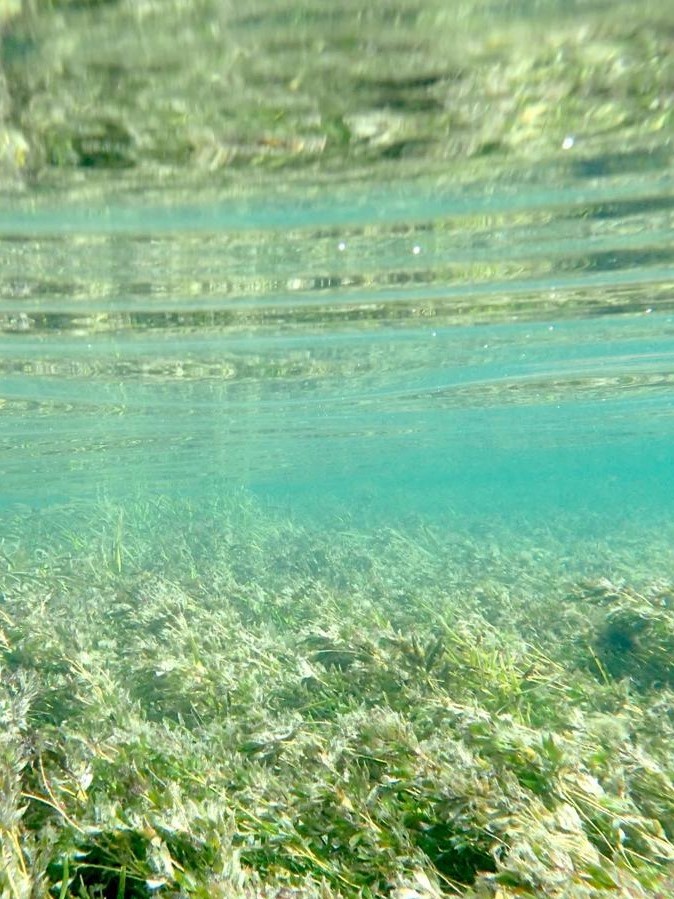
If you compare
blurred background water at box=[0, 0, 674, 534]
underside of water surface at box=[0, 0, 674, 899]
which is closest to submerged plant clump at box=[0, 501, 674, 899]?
underside of water surface at box=[0, 0, 674, 899]

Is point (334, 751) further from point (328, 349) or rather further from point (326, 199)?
point (328, 349)

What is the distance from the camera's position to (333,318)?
15.3 meters

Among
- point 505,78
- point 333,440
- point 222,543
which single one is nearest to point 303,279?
point 505,78

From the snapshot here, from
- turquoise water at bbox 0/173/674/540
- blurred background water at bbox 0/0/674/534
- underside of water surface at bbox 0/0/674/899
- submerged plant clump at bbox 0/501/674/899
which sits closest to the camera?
submerged plant clump at bbox 0/501/674/899

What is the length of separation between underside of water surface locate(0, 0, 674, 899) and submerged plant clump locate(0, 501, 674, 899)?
0.13ft

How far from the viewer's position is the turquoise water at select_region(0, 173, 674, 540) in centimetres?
1009

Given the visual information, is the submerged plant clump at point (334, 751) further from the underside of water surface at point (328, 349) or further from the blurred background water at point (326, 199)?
the blurred background water at point (326, 199)

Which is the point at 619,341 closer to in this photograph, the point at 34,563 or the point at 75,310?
the point at 75,310

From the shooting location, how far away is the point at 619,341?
19.2 meters

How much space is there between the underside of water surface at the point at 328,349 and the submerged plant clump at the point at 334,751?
1.6 inches

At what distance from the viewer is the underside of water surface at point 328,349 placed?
16.1 feet

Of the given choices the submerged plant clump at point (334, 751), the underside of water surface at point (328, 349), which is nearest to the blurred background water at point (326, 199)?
the underside of water surface at point (328, 349)

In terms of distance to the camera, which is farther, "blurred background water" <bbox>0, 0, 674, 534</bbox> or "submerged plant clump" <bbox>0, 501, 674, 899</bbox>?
"blurred background water" <bbox>0, 0, 674, 534</bbox>

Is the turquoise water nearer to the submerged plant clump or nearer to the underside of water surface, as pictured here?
the underside of water surface
